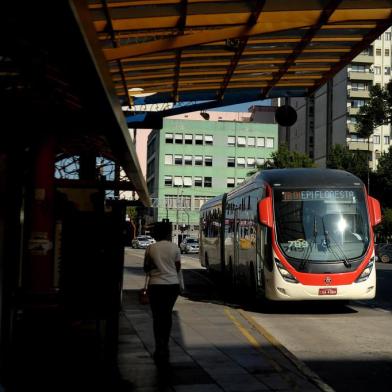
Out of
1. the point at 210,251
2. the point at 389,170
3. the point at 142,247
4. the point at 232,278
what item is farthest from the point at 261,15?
the point at 142,247

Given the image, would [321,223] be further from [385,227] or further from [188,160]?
[188,160]

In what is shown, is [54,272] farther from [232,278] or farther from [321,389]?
[232,278]

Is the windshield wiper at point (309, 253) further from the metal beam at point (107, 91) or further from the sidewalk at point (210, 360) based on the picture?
the metal beam at point (107, 91)

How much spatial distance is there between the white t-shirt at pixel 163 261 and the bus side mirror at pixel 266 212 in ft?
19.9

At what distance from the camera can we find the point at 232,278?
18953 mm

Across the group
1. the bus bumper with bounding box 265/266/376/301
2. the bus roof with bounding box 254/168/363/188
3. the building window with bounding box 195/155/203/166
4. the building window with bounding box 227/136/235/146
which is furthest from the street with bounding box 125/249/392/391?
the building window with bounding box 227/136/235/146

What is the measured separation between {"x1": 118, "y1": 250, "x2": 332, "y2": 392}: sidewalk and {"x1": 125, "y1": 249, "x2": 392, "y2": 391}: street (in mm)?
449

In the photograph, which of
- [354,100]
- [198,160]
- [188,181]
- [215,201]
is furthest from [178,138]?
[215,201]

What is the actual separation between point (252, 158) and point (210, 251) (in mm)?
67832

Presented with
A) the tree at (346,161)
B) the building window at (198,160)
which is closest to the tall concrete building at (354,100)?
the building window at (198,160)

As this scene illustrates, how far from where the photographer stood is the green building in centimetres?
9069

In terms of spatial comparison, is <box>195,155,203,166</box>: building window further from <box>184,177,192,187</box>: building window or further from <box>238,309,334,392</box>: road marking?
<box>238,309,334,392</box>: road marking

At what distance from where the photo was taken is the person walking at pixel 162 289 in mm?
7820

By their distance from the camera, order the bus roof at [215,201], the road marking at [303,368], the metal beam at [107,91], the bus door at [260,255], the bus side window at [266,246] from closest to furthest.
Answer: the metal beam at [107,91]
the road marking at [303,368]
the bus side window at [266,246]
the bus door at [260,255]
the bus roof at [215,201]
